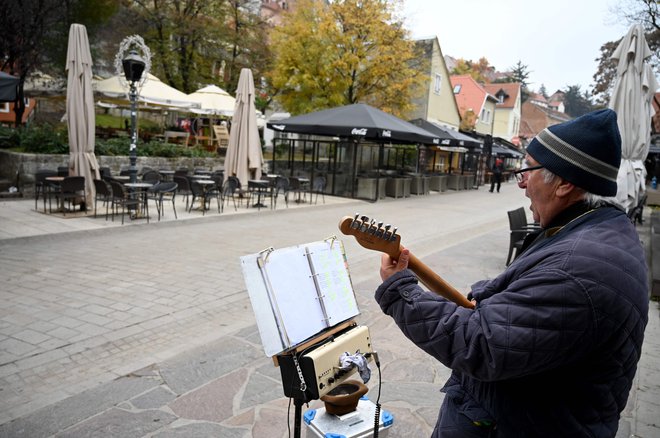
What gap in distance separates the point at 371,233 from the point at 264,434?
6.30 ft

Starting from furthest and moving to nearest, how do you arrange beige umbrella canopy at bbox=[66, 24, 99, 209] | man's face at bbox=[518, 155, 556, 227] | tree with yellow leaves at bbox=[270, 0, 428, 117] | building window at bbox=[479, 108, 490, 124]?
building window at bbox=[479, 108, 490, 124]
tree with yellow leaves at bbox=[270, 0, 428, 117]
beige umbrella canopy at bbox=[66, 24, 99, 209]
man's face at bbox=[518, 155, 556, 227]

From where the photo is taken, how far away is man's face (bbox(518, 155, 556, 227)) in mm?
1583

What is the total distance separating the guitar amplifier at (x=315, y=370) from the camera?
1.95 metres

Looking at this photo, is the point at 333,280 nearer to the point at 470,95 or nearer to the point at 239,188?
the point at 239,188

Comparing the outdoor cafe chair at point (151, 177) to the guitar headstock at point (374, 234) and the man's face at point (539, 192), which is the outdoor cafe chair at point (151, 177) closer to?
the guitar headstock at point (374, 234)

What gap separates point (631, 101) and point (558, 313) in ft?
26.3

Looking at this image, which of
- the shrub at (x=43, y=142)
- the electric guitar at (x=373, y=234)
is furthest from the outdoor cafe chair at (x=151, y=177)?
the electric guitar at (x=373, y=234)

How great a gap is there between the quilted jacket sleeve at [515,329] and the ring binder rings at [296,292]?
62 cm

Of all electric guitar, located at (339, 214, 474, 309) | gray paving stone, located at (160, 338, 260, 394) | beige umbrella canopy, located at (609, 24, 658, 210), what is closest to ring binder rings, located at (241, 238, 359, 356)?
electric guitar, located at (339, 214, 474, 309)

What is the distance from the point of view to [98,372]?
372cm

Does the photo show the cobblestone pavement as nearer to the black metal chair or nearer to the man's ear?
the black metal chair

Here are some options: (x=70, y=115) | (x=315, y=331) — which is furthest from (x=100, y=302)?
(x=70, y=115)

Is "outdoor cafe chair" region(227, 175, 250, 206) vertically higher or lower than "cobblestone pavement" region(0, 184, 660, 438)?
higher

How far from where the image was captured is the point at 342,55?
20453mm
